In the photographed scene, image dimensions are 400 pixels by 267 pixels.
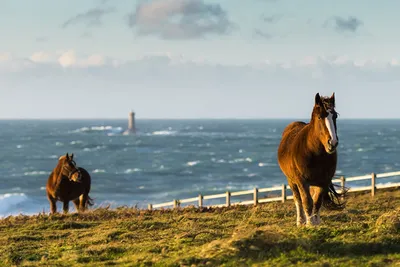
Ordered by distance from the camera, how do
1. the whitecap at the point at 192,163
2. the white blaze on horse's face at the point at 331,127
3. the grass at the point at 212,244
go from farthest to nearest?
the whitecap at the point at 192,163 < the white blaze on horse's face at the point at 331,127 < the grass at the point at 212,244

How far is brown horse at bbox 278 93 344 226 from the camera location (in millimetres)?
8977

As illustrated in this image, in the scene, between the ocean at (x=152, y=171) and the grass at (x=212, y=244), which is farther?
the ocean at (x=152, y=171)

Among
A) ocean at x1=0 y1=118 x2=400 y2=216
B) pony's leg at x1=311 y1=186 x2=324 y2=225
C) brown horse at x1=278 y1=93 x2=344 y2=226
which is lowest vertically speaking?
ocean at x1=0 y1=118 x2=400 y2=216

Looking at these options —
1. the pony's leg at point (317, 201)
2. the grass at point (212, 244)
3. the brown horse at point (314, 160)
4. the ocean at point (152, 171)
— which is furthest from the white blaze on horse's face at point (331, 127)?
the ocean at point (152, 171)

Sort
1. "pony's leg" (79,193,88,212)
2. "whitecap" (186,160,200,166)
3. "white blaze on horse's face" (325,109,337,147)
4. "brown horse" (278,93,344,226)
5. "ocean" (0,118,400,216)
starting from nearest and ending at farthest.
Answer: "white blaze on horse's face" (325,109,337,147), "brown horse" (278,93,344,226), "pony's leg" (79,193,88,212), "ocean" (0,118,400,216), "whitecap" (186,160,200,166)

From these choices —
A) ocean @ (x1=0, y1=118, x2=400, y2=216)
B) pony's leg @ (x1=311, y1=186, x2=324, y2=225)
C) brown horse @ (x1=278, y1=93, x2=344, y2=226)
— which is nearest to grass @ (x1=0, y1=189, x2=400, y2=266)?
pony's leg @ (x1=311, y1=186, x2=324, y2=225)

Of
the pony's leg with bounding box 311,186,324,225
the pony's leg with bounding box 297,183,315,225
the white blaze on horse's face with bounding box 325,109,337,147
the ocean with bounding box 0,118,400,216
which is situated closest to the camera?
A: the white blaze on horse's face with bounding box 325,109,337,147

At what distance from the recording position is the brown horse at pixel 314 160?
29.5 ft

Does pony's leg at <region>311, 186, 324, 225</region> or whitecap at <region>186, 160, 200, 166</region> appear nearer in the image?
pony's leg at <region>311, 186, 324, 225</region>

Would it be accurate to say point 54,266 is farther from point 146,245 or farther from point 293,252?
point 293,252

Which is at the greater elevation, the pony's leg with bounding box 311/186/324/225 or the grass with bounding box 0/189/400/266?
the pony's leg with bounding box 311/186/324/225

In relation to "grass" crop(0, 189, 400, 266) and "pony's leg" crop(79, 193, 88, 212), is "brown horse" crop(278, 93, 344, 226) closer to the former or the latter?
"grass" crop(0, 189, 400, 266)

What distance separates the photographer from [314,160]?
31.7 feet

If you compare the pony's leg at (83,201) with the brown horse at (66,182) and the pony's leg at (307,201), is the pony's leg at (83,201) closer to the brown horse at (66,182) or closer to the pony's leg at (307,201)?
the brown horse at (66,182)
